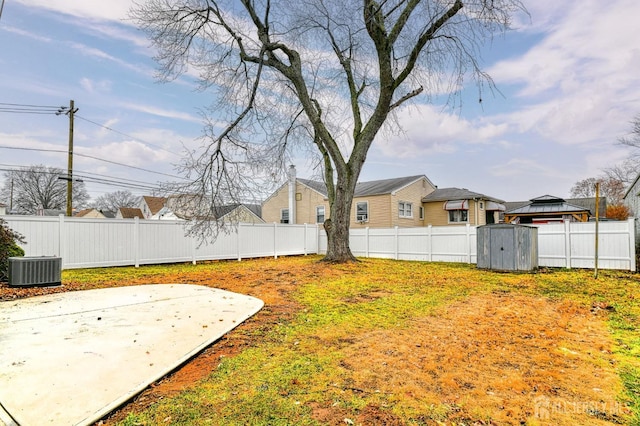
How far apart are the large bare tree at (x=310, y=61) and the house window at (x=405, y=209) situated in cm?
829

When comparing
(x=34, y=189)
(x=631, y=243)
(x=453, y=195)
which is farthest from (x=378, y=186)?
(x=34, y=189)

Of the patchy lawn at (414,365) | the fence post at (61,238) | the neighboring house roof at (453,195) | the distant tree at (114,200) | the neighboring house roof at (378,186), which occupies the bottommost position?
the patchy lawn at (414,365)

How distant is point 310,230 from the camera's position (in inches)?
679

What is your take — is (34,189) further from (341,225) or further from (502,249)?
(502,249)

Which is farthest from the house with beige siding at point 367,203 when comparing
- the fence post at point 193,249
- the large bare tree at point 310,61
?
the fence post at point 193,249

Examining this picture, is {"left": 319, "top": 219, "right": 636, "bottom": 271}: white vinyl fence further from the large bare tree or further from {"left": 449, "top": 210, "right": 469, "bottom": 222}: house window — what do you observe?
{"left": 449, "top": 210, "right": 469, "bottom": 222}: house window

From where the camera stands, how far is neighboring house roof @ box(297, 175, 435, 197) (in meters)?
21.2

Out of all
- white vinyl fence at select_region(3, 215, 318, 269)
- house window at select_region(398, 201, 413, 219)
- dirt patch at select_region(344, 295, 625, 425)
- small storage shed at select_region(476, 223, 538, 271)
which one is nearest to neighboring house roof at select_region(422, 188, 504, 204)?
house window at select_region(398, 201, 413, 219)

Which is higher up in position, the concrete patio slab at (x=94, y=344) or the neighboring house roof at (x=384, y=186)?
the neighboring house roof at (x=384, y=186)

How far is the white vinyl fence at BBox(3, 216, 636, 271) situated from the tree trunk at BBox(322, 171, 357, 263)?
11.2ft

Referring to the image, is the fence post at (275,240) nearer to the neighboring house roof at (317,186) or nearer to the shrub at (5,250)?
the neighboring house roof at (317,186)

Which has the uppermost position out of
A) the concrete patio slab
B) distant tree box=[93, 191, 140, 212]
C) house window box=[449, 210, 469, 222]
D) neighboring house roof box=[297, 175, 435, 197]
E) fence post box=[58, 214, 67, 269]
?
distant tree box=[93, 191, 140, 212]

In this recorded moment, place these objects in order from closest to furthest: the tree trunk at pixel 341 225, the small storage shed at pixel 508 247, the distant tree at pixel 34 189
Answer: the small storage shed at pixel 508 247, the tree trunk at pixel 341 225, the distant tree at pixel 34 189

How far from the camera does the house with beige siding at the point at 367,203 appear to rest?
20.6 m
